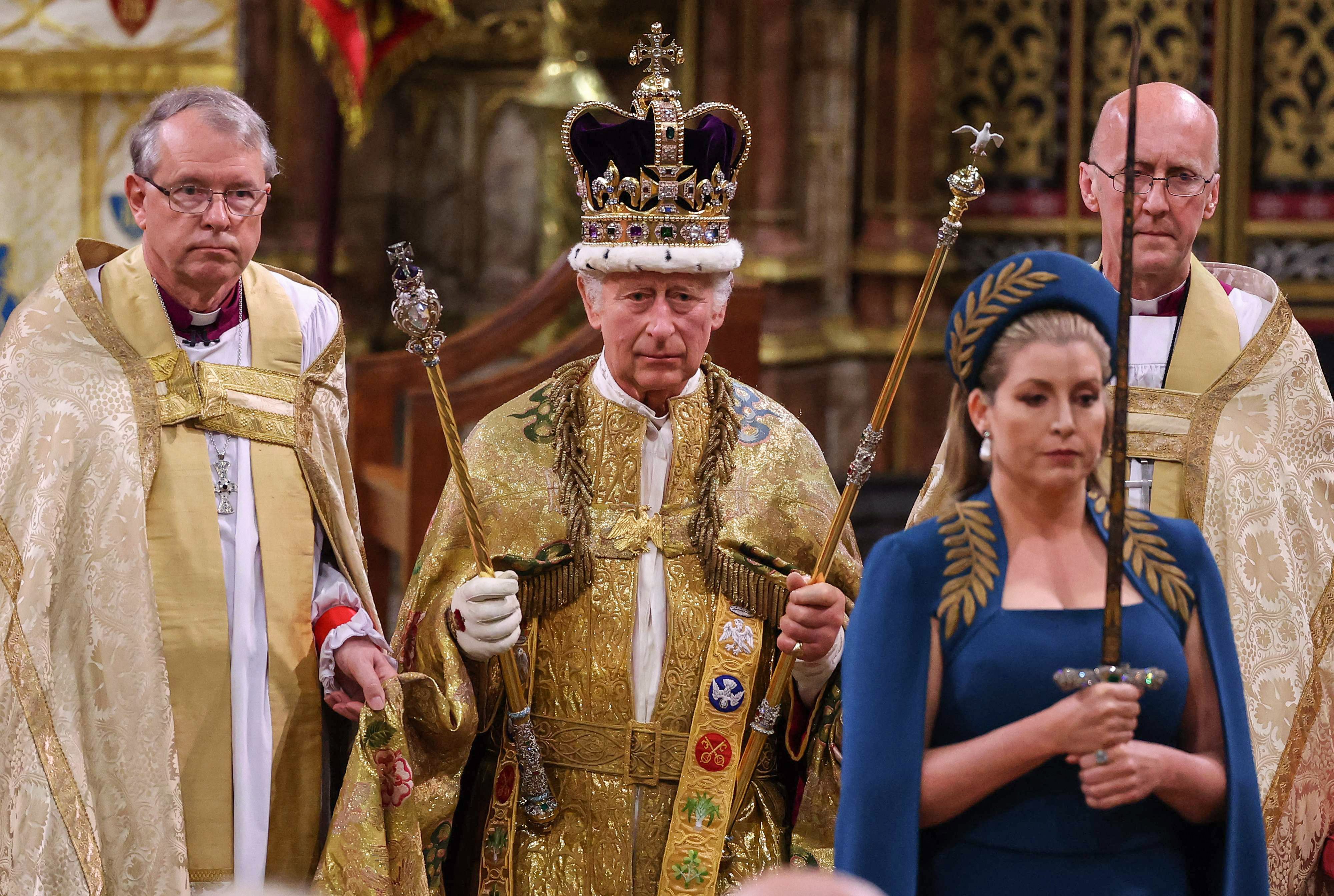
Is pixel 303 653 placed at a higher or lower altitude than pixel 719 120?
lower

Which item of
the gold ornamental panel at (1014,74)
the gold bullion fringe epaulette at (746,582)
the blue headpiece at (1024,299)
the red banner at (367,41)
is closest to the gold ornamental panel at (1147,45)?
the gold ornamental panel at (1014,74)

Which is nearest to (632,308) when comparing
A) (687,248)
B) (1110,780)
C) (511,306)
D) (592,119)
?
(687,248)

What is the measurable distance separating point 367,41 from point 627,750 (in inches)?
198

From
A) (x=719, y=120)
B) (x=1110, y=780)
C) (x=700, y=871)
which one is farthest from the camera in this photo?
(x=719, y=120)

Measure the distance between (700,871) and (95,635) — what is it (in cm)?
124

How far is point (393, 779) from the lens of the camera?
11.1 ft

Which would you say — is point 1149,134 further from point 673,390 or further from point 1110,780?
point 1110,780

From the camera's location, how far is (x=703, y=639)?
352cm

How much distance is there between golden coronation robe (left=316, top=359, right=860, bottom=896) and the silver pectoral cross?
423mm

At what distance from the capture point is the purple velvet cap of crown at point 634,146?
3.57m

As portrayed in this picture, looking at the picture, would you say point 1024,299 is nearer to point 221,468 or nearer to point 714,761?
point 714,761

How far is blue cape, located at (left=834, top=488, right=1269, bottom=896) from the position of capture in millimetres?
2508

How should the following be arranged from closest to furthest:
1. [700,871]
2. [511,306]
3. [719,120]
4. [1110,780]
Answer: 1. [1110,780]
2. [700,871]
3. [719,120]
4. [511,306]

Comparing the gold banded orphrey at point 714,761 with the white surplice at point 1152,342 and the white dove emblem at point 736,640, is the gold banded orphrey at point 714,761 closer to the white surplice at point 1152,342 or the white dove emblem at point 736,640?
the white dove emblem at point 736,640
